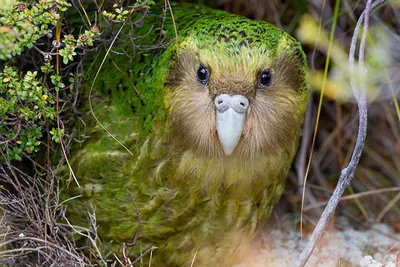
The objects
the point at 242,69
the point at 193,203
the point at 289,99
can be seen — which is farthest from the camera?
the point at 193,203

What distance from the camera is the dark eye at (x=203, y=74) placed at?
2.20 metres

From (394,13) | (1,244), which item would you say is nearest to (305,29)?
(394,13)

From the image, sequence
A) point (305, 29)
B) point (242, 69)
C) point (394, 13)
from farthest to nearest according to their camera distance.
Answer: point (394, 13)
point (305, 29)
point (242, 69)

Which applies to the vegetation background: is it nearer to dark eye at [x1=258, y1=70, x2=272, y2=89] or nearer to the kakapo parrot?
the kakapo parrot

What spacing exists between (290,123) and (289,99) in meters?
0.10

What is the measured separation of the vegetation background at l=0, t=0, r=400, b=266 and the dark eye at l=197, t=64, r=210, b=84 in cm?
31

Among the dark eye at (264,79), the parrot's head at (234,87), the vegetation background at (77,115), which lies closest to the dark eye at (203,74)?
the parrot's head at (234,87)

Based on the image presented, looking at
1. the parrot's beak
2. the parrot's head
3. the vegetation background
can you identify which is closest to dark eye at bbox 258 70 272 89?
the parrot's head

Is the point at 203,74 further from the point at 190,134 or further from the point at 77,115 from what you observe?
the point at 77,115

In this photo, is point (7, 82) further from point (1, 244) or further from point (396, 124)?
point (396, 124)

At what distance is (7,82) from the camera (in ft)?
7.61

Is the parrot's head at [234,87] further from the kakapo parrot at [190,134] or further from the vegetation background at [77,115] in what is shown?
the vegetation background at [77,115]

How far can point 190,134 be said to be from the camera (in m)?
2.32

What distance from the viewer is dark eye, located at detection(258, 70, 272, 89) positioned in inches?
87.3
